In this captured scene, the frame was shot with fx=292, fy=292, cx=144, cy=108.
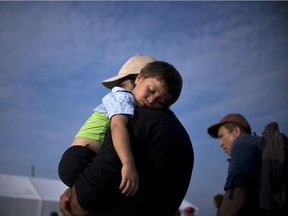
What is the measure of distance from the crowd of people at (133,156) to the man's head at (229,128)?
156 cm

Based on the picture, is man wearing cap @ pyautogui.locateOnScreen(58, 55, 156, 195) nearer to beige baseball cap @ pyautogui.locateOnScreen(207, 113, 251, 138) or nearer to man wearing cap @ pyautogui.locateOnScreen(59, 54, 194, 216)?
man wearing cap @ pyautogui.locateOnScreen(59, 54, 194, 216)

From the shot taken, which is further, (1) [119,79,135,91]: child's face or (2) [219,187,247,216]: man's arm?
(2) [219,187,247,216]: man's arm

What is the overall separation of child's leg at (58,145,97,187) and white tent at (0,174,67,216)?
9.06 m

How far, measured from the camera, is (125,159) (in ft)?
3.91

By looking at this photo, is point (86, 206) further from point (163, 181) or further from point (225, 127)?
point (225, 127)

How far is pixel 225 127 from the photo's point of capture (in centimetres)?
304

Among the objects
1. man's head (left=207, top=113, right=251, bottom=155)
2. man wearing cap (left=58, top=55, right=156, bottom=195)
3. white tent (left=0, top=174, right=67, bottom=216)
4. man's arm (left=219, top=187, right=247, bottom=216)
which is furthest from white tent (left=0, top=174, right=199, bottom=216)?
man wearing cap (left=58, top=55, right=156, bottom=195)

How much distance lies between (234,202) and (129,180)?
1387 mm

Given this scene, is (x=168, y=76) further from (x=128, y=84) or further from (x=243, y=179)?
(x=243, y=179)

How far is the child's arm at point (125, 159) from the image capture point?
1.17 meters

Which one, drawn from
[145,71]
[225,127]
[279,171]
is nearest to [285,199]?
[279,171]

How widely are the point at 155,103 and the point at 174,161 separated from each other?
335 millimetres

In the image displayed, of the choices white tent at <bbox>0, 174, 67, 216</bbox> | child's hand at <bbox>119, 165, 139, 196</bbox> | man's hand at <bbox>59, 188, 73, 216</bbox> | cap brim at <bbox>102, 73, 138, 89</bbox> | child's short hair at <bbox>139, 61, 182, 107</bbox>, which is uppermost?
cap brim at <bbox>102, 73, 138, 89</bbox>

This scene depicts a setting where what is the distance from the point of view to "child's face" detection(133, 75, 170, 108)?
1.52m
